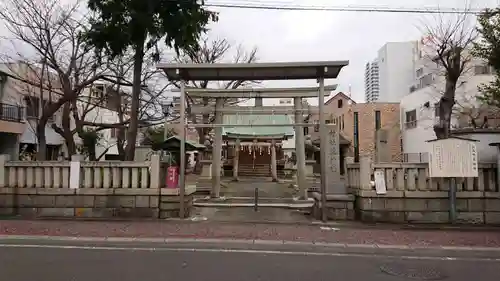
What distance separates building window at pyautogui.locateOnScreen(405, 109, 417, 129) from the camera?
41537 millimetres

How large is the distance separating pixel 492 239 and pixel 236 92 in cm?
991

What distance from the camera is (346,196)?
1404 centimetres

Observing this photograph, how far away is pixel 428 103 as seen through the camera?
37.9 meters

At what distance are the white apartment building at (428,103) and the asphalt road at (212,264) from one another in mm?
17960

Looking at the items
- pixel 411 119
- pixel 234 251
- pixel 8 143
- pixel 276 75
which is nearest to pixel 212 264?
pixel 234 251

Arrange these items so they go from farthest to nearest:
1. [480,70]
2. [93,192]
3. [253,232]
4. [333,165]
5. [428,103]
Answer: [428,103], [480,70], [333,165], [93,192], [253,232]

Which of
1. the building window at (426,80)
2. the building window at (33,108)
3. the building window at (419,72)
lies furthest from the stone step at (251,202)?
the building window at (419,72)

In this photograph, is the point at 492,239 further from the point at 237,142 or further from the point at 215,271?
the point at 237,142

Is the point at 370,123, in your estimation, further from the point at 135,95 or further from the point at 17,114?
the point at 135,95

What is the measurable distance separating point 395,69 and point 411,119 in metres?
13.3

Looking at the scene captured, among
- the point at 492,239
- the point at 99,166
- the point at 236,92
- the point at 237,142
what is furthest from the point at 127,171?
the point at 237,142

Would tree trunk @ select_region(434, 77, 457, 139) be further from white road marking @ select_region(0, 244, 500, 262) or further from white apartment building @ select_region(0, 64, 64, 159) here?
white apartment building @ select_region(0, 64, 64, 159)

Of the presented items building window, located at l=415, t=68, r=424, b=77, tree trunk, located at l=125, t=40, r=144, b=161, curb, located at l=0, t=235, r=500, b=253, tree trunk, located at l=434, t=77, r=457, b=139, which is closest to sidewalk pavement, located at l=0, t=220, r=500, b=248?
curb, located at l=0, t=235, r=500, b=253

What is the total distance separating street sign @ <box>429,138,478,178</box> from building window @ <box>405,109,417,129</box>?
30133 millimetres
